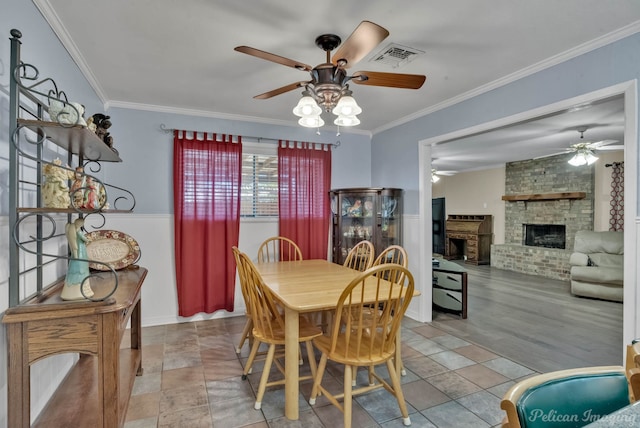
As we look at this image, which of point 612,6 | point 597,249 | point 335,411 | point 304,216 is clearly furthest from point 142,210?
point 597,249

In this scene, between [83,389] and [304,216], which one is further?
[304,216]

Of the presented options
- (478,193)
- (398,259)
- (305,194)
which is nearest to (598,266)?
(478,193)

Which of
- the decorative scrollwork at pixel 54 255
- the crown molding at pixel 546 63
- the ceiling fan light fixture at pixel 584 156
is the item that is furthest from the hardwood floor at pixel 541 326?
the decorative scrollwork at pixel 54 255

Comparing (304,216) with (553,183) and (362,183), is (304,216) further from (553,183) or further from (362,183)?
(553,183)

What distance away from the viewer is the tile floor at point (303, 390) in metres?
1.93

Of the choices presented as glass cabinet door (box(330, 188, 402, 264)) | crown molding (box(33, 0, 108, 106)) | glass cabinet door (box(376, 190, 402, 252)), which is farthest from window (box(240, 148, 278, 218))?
crown molding (box(33, 0, 108, 106))

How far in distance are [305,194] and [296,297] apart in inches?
87.7

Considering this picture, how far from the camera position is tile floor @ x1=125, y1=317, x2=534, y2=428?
1.93 metres

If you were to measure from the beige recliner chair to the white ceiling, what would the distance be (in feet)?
8.19

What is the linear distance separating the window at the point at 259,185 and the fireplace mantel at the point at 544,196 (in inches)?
211

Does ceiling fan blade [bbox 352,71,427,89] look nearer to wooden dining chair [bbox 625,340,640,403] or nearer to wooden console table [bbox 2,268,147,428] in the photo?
wooden dining chair [bbox 625,340,640,403]

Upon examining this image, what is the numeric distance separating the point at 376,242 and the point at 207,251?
1930 mm

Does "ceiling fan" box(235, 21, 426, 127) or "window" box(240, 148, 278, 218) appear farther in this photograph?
"window" box(240, 148, 278, 218)

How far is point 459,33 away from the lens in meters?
2.06
